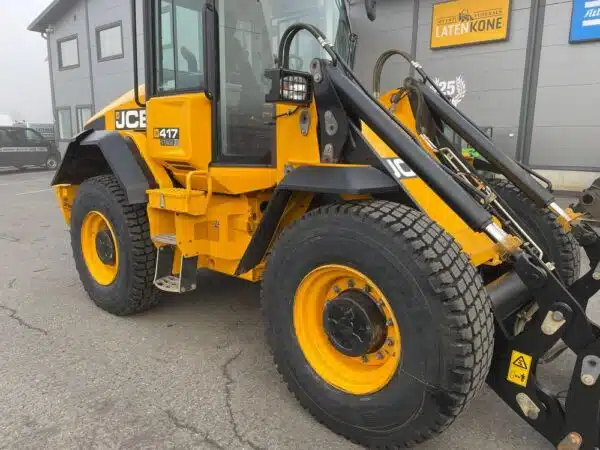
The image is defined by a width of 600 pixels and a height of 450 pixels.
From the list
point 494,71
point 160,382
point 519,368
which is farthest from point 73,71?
point 519,368

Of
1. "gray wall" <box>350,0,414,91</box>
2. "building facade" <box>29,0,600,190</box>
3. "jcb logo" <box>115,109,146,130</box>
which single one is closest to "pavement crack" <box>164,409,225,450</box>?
"jcb logo" <box>115,109,146,130</box>

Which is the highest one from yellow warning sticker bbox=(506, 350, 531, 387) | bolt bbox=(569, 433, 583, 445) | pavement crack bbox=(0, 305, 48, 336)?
yellow warning sticker bbox=(506, 350, 531, 387)

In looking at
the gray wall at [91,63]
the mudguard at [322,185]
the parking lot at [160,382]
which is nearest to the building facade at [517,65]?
the parking lot at [160,382]

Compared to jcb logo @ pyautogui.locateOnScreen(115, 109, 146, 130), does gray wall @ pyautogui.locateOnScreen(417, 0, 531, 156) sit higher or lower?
higher

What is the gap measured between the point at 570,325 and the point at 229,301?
277 cm

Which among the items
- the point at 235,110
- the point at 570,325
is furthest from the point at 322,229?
the point at 235,110

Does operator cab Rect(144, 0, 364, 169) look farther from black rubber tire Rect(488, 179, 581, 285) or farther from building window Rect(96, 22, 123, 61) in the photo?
building window Rect(96, 22, 123, 61)

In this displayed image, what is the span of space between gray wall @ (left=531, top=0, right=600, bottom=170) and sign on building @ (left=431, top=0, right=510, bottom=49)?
35.6 inches

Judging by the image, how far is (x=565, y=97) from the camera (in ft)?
32.9

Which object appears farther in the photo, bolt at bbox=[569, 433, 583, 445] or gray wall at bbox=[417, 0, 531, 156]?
gray wall at bbox=[417, 0, 531, 156]

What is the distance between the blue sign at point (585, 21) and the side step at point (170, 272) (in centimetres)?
981

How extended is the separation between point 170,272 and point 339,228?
5.88 ft

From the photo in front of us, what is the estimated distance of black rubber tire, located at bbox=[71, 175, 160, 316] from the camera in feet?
11.6

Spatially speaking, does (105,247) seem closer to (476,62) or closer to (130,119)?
(130,119)
